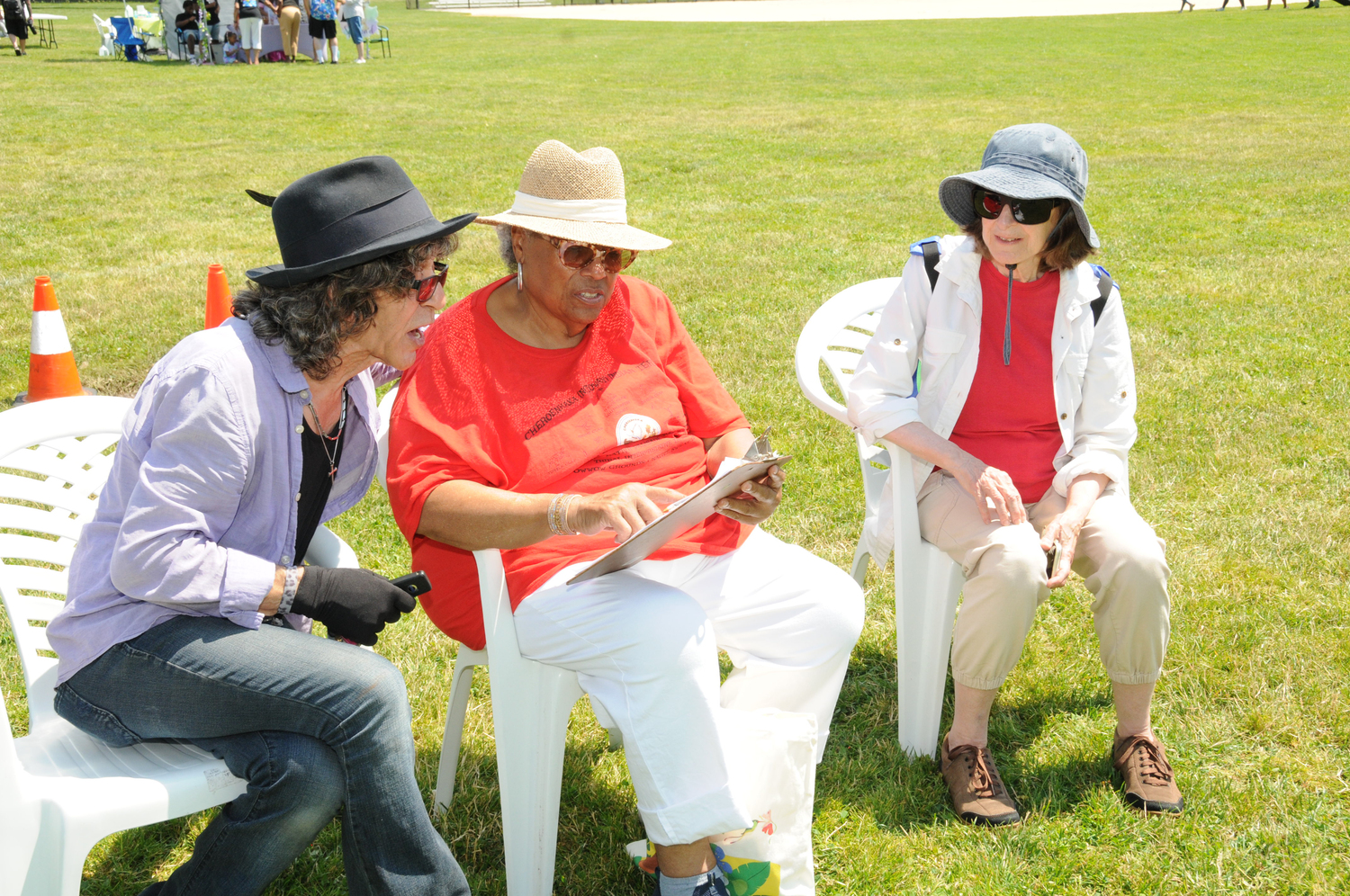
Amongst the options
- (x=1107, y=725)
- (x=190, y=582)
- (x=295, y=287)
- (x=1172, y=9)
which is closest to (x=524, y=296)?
(x=295, y=287)

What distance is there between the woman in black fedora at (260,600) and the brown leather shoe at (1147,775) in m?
1.81

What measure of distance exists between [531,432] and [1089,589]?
1.54 meters

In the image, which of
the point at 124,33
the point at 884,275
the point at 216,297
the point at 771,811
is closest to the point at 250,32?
the point at 124,33

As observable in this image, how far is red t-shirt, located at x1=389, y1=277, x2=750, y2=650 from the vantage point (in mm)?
2588

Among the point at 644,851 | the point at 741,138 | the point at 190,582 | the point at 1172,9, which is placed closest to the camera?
the point at 190,582

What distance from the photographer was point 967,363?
317cm

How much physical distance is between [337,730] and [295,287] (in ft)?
3.03

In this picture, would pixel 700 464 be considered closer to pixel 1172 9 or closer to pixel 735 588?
pixel 735 588

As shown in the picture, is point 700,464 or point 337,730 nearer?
point 337,730

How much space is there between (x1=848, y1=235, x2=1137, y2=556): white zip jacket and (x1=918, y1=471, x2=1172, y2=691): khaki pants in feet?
0.70

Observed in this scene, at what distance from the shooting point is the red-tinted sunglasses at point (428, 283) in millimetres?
2426

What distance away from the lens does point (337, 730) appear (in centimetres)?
217

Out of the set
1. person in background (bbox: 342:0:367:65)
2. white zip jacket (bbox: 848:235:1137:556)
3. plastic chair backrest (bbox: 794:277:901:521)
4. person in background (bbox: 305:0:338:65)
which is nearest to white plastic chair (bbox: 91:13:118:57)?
person in background (bbox: 305:0:338:65)

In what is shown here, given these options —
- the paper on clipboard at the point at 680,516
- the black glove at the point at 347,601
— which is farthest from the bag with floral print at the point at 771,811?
the black glove at the point at 347,601
